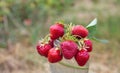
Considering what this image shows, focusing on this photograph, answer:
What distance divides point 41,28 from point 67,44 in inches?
91.6

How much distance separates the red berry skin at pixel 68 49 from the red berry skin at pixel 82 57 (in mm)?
21

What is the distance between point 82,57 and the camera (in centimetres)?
179

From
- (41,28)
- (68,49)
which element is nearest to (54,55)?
(68,49)

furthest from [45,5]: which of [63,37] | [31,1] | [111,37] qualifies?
[63,37]

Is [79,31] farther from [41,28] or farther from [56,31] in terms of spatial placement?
[41,28]

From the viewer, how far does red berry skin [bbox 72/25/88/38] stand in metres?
1.83

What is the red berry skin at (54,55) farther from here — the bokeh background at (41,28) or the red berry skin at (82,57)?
the bokeh background at (41,28)

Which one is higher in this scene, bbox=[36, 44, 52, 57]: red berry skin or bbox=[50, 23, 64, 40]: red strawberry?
bbox=[50, 23, 64, 40]: red strawberry

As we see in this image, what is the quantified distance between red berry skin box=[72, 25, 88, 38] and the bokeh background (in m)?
1.46

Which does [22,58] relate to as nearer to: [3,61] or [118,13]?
[3,61]

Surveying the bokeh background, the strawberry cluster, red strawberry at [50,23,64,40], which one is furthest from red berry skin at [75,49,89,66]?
the bokeh background

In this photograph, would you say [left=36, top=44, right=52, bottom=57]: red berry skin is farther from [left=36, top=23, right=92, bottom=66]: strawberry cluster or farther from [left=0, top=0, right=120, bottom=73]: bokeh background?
[left=0, top=0, right=120, bottom=73]: bokeh background

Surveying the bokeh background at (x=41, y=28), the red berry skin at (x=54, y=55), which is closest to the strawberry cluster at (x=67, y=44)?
the red berry skin at (x=54, y=55)

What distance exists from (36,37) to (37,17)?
1.23 ft
